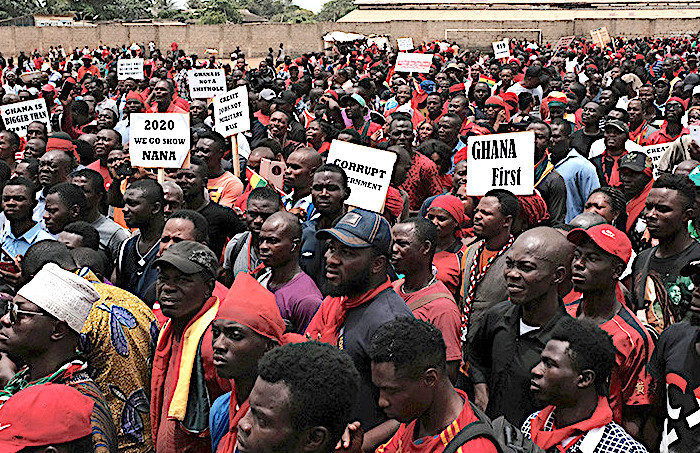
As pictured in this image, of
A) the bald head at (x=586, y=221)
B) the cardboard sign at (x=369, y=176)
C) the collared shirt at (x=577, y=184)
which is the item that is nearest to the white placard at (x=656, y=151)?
the collared shirt at (x=577, y=184)

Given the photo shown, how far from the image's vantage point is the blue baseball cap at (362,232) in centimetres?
426

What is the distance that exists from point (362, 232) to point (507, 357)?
0.98m

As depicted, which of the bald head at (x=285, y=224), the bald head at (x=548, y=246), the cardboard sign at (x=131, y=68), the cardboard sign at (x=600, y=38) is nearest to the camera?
the bald head at (x=548, y=246)

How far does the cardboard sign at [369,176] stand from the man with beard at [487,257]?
1.17 m

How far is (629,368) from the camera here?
13.3 feet

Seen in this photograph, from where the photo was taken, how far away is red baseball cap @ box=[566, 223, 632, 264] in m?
4.52

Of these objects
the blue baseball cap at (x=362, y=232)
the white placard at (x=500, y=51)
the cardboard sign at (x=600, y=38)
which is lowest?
the blue baseball cap at (x=362, y=232)

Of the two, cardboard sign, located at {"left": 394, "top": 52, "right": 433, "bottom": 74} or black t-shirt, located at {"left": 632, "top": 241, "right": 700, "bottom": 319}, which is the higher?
cardboard sign, located at {"left": 394, "top": 52, "right": 433, "bottom": 74}

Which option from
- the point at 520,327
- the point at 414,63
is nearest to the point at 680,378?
the point at 520,327

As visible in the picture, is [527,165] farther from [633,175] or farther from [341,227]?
[341,227]

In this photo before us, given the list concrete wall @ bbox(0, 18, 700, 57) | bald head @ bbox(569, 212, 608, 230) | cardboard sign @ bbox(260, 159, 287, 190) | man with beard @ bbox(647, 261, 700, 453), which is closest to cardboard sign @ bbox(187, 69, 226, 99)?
cardboard sign @ bbox(260, 159, 287, 190)

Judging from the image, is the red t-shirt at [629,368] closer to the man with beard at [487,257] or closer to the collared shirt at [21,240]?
the man with beard at [487,257]

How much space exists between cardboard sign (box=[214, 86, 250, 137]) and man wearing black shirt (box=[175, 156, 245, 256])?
2.15 metres

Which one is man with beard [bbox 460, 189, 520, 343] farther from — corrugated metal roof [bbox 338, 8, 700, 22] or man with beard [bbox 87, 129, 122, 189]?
corrugated metal roof [bbox 338, 8, 700, 22]
